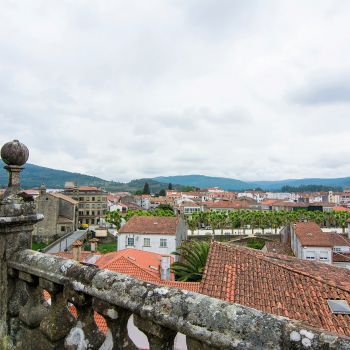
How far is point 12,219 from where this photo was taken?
3.26 meters

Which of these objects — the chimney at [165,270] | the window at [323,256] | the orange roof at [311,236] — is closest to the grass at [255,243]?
the orange roof at [311,236]

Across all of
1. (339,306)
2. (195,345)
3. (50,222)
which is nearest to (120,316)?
(195,345)

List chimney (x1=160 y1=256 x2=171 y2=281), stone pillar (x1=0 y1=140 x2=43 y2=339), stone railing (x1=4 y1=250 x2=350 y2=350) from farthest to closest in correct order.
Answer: chimney (x1=160 y1=256 x2=171 y2=281), stone pillar (x1=0 y1=140 x2=43 y2=339), stone railing (x1=4 y1=250 x2=350 y2=350)

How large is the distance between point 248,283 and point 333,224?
7464cm

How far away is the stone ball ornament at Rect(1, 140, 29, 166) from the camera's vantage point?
131 inches

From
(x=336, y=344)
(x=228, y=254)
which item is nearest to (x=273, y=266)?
(x=228, y=254)

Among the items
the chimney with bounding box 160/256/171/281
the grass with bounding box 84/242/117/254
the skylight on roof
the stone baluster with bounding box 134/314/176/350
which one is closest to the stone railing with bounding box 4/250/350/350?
the stone baluster with bounding box 134/314/176/350

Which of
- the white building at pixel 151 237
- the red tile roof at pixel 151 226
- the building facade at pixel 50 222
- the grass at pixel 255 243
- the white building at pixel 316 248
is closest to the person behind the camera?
the white building at pixel 316 248

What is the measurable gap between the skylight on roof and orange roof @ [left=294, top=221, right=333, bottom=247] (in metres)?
26.1

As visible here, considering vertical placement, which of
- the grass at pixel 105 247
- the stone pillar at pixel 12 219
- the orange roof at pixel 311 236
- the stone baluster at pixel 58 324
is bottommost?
the grass at pixel 105 247

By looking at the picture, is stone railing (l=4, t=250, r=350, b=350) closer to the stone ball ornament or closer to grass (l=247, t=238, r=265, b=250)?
the stone ball ornament

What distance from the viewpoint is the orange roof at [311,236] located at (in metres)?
33.5

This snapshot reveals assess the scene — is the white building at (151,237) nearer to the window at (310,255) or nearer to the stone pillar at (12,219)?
the window at (310,255)

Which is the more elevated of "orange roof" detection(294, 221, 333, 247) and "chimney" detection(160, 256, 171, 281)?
"orange roof" detection(294, 221, 333, 247)
